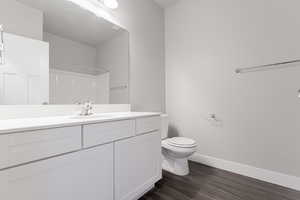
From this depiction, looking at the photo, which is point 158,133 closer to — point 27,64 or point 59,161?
point 59,161

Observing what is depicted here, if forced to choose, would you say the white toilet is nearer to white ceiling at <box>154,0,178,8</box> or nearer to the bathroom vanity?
the bathroom vanity

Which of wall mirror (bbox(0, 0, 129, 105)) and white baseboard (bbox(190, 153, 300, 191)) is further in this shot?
white baseboard (bbox(190, 153, 300, 191))

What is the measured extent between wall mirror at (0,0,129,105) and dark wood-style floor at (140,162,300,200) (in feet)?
3.53

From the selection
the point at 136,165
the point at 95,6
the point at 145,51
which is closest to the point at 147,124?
the point at 136,165

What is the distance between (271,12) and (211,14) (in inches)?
26.9

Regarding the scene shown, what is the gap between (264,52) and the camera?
1662 mm

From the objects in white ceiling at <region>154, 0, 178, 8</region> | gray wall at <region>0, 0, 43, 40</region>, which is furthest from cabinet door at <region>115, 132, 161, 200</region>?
white ceiling at <region>154, 0, 178, 8</region>

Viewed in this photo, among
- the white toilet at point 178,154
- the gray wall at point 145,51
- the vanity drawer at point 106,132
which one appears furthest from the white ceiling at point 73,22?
the white toilet at point 178,154

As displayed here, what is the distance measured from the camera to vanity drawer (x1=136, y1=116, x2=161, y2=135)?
1.31m

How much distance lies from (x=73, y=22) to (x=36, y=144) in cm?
124

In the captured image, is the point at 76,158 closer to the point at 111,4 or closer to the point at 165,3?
the point at 111,4

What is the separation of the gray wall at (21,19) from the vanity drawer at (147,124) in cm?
109

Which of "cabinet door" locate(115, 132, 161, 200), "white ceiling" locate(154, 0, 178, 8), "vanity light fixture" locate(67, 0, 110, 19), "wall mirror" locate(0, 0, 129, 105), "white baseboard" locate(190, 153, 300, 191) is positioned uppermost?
"white ceiling" locate(154, 0, 178, 8)

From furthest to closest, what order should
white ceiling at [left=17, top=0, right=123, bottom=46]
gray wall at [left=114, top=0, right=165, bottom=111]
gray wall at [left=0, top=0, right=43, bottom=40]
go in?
gray wall at [left=114, top=0, right=165, bottom=111] → white ceiling at [left=17, top=0, right=123, bottom=46] → gray wall at [left=0, top=0, right=43, bottom=40]
